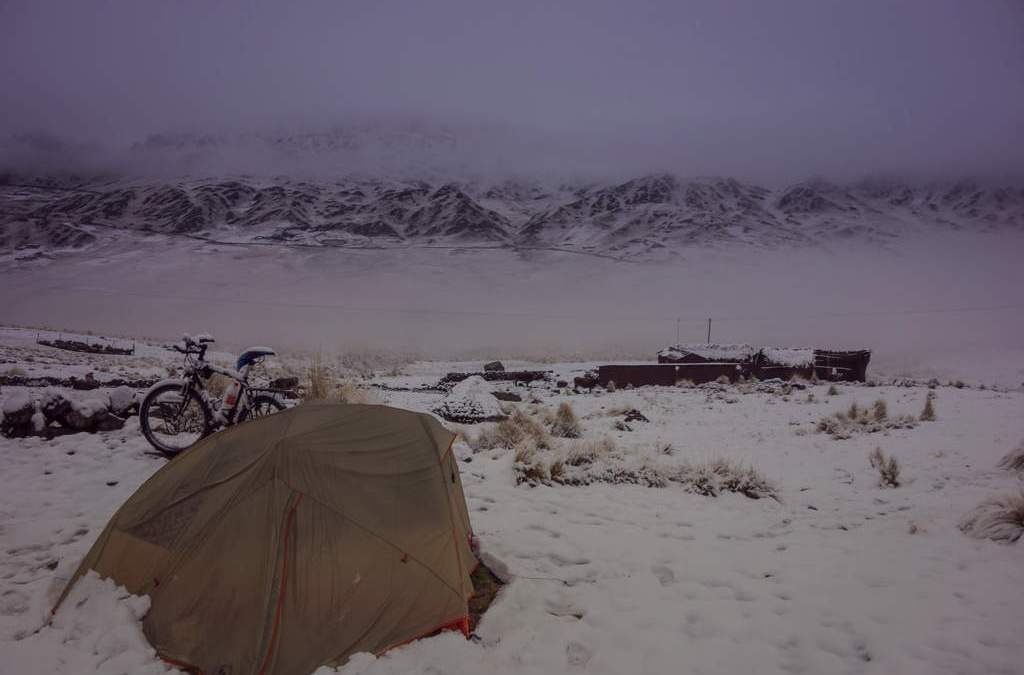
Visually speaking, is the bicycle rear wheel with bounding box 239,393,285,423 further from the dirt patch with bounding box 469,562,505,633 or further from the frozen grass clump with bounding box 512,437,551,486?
the dirt patch with bounding box 469,562,505,633

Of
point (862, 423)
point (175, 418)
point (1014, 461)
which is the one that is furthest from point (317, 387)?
point (862, 423)

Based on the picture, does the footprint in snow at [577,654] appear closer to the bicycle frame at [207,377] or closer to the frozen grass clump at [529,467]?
the frozen grass clump at [529,467]

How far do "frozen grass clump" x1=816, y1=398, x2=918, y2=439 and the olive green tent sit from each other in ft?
28.7

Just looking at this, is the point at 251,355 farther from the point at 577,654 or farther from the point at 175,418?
the point at 577,654

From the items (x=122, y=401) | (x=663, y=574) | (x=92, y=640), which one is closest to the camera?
(x=92, y=640)

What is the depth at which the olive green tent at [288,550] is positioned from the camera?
8.96ft

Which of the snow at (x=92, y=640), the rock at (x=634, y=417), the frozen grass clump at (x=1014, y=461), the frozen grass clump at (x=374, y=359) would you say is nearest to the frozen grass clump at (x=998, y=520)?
the frozen grass clump at (x=1014, y=461)

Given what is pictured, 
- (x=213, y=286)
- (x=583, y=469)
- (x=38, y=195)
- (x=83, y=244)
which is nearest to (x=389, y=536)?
(x=583, y=469)

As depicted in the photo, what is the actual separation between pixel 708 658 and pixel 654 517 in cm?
241

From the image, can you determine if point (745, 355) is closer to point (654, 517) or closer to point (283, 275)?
point (654, 517)

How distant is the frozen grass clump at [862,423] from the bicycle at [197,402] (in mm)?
9697

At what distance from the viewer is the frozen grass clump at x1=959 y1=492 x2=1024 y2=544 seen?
4.20 m

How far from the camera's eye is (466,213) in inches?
2518

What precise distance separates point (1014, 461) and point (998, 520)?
9.66 feet
